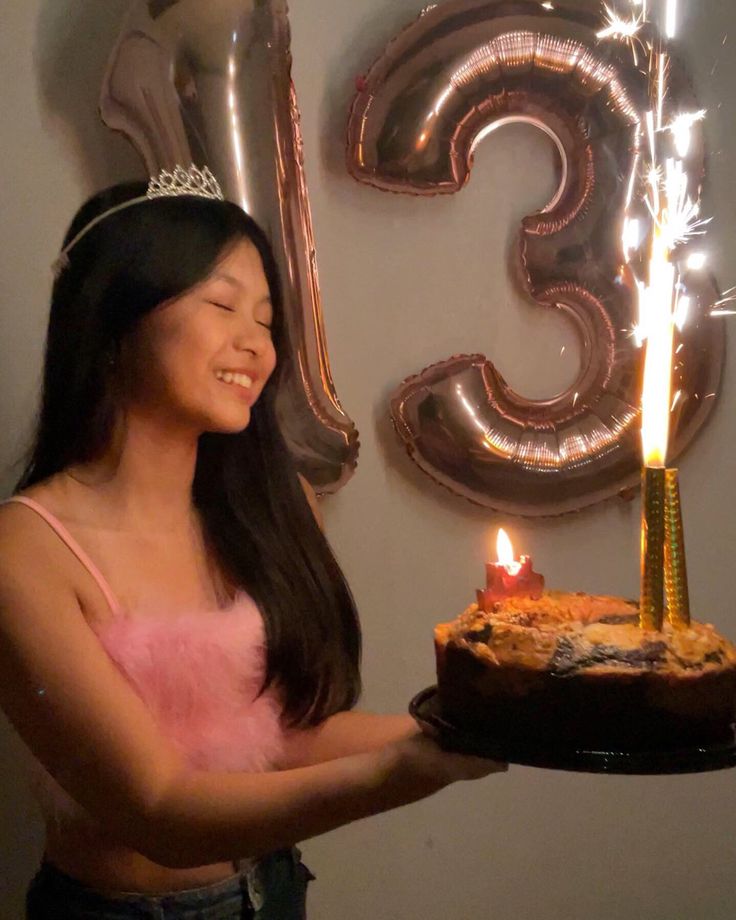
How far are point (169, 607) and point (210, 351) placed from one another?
0.94 feet

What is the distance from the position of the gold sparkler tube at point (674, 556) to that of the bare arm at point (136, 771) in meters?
0.24

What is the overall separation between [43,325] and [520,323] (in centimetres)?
75

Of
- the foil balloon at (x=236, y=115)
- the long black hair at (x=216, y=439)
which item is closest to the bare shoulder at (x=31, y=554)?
the long black hair at (x=216, y=439)

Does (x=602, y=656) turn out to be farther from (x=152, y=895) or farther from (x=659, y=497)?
(x=152, y=895)

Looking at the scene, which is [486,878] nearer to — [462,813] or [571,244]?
[462,813]

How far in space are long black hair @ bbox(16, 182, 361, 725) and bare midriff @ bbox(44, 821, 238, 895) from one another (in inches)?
8.5

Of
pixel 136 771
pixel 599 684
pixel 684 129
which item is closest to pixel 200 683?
pixel 136 771

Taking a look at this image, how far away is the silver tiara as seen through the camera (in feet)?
3.40

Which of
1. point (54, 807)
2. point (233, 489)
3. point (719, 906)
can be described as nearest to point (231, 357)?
point (233, 489)

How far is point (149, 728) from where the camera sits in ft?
2.84

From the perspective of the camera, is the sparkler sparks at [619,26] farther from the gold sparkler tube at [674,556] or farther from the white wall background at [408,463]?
the gold sparkler tube at [674,556]

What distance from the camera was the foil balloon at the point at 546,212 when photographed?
1322 millimetres

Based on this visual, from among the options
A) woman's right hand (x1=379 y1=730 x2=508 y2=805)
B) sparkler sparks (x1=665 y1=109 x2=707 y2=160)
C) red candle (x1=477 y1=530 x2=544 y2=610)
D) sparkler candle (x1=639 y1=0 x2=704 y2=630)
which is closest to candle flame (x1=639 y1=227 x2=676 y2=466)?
sparkler candle (x1=639 y1=0 x2=704 y2=630)

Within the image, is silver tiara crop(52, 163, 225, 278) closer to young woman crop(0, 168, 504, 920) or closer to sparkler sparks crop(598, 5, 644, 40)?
young woman crop(0, 168, 504, 920)
